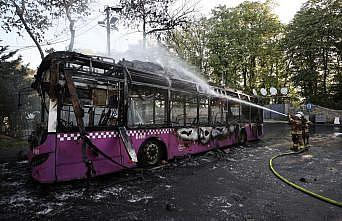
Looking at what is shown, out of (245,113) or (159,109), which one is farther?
(245,113)

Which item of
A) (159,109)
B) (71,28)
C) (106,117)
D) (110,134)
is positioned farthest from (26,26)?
(110,134)

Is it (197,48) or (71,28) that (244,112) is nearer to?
(71,28)

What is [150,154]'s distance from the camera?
7613mm

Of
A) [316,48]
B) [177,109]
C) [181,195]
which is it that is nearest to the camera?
[181,195]

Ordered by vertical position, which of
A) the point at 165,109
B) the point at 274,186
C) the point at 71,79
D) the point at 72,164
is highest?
the point at 71,79

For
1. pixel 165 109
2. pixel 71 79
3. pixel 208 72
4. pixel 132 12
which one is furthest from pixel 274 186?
pixel 208 72

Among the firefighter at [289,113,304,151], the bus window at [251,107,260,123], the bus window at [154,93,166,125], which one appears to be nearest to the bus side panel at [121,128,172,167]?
the bus window at [154,93,166,125]

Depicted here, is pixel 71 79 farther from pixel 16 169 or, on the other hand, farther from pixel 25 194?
pixel 16 169

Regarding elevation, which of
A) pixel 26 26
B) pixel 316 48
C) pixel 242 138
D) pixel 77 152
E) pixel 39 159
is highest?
pixel 316 48

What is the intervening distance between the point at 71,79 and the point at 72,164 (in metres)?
1.85

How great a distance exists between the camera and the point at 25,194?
5375 millimetres

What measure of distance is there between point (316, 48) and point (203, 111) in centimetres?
2890

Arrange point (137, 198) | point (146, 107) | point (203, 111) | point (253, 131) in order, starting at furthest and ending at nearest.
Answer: point (253, 131) → point (203, 111) → point (146, 107) → point (137, 198)

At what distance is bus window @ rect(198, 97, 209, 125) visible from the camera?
9.98m
